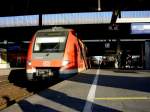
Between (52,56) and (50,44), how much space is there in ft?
2.92

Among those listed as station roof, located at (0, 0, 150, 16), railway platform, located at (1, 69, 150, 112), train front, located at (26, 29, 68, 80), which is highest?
station roof, located at (0, 0, 150, 16)

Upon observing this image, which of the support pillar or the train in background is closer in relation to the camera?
the train in background

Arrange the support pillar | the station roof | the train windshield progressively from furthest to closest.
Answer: the support pillar < the station roof < the train windshield

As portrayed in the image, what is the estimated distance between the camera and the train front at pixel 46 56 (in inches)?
742

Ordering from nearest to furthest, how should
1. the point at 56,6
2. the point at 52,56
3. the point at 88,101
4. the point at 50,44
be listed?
the point at 88,101, the point at 52,56, the point at 50,44, the point at 56,6


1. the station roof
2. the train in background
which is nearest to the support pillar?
the station roof

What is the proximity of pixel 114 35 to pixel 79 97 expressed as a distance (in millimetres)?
34851

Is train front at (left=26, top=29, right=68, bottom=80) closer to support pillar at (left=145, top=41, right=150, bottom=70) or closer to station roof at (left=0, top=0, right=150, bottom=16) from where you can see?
station roof at (left=0, top=0, right=150, bottom=16)

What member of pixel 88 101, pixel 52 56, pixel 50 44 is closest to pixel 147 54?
pixel 50 44

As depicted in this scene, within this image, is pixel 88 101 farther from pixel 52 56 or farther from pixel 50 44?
pixel 50 44

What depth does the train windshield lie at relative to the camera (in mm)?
19312

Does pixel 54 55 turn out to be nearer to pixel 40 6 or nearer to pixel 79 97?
pixel 79 97

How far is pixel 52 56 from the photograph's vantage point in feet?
62.4

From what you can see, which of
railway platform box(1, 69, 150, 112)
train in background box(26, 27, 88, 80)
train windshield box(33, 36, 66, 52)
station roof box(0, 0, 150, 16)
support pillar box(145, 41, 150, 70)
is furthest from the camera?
support pillar box(145, 41, 150, 70)
